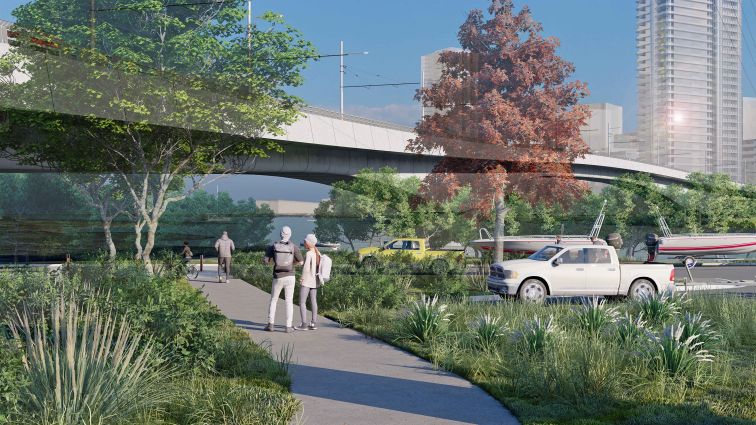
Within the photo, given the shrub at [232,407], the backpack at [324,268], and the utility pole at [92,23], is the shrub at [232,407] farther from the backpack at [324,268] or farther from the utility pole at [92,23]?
the utility pole at [92,23]

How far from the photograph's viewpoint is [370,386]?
29.1ft

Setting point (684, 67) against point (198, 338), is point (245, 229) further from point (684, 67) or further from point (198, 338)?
point (684, 67)

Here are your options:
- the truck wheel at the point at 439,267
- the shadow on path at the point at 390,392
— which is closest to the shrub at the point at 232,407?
the shadow on path at the point at 390,392

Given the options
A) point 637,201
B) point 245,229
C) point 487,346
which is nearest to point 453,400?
point 487,346

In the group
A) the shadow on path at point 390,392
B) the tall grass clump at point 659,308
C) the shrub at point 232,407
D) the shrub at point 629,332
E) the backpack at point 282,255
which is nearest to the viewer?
the shrub at point 232,407

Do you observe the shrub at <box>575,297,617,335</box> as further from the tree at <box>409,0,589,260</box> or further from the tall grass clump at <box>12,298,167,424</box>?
the tree at <box>409,0,589,260</box>

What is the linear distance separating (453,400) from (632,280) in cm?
1192

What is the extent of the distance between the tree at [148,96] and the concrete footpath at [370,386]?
20557 millimetres

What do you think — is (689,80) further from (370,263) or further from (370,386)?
(370,386)

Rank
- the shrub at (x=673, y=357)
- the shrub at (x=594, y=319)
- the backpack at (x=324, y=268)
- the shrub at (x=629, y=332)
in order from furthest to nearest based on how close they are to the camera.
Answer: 1. the backpack at (x=324, y=268)
2. the shrub at (x=594, y=319)
3. the shrub at (x=629, y=332)
4. the shrub at (x=673, y=357)

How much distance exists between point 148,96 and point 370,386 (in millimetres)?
25405

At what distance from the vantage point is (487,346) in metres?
10.8

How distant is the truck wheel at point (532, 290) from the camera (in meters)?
18.2

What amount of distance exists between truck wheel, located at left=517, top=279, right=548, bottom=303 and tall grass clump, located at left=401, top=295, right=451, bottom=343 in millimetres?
6314
